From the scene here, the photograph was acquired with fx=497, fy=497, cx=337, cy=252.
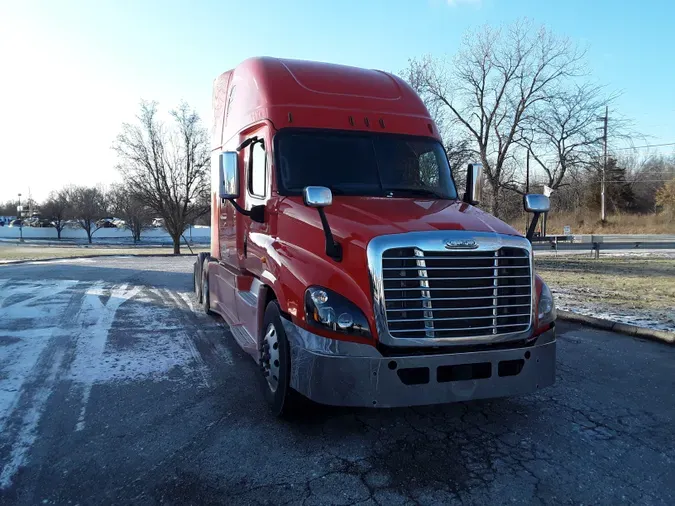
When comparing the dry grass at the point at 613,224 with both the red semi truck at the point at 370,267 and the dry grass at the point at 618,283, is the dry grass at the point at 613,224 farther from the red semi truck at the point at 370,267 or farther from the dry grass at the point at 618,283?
the red semi truck at the point at 370,267

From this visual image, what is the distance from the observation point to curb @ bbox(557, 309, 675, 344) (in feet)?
22.5

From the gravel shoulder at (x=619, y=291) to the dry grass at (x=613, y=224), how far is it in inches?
1170

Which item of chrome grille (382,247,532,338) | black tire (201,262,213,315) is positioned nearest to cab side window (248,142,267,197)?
chrome grille (382,247,532,338)

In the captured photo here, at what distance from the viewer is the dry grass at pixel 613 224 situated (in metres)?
44.1

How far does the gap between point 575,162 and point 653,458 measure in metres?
19.1

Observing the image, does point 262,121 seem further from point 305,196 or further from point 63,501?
point 63,501

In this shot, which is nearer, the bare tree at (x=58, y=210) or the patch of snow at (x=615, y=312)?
the patch of snow at (x=615, y=312)

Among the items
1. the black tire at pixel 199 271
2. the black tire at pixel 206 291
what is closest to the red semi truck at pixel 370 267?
the black tire at pixel 206 291

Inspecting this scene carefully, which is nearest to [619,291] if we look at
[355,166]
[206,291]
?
[355,166]

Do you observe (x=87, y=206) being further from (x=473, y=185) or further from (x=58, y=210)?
(x=473, y=185)

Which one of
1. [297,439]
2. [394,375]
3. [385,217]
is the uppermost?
[385,217]

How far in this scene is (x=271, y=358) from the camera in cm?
436

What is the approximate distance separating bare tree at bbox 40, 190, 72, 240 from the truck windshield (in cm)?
8421

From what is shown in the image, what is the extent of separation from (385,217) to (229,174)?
72.3 inches
